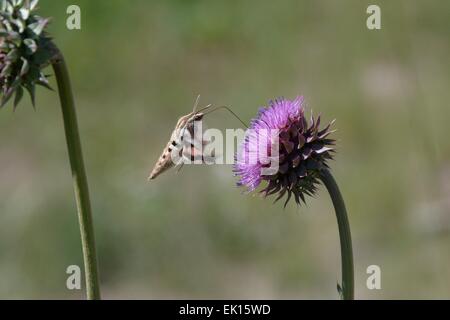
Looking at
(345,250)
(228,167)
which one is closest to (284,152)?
(345,250)

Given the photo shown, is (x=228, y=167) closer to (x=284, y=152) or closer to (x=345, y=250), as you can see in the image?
(x=284, y=152)

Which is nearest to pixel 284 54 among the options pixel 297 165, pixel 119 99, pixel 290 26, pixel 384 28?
pixel 290 26

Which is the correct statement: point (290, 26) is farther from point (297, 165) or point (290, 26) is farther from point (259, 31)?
point (297, 165)

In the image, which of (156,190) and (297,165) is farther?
(156,190)

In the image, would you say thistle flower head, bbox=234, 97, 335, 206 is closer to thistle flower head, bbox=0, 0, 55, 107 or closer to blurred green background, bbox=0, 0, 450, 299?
thistle flower head, bbox=0, 0, 55, 107

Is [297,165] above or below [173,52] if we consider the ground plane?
below

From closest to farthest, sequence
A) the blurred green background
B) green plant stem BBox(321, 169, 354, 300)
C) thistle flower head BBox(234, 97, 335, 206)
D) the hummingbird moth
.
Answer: green plant stem BBox(321, 169, 354, 300), thistle flower head BBox(234, 97, 335, 206), the hummingbird moth, the blurred green background

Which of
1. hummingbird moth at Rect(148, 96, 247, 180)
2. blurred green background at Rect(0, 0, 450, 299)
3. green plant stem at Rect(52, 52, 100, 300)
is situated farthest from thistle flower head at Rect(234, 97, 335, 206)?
blurred green background at Rect(0, 0, 450, 299)
